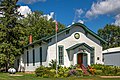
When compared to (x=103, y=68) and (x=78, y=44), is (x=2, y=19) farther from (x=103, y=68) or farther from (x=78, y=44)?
(x=103, y=68)

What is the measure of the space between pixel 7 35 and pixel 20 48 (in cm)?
303

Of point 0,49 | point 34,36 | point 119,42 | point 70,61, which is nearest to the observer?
point 70,61

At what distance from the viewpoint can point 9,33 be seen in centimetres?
4247

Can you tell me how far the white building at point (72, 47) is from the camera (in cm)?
3341

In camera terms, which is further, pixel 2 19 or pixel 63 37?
pixel 2 19

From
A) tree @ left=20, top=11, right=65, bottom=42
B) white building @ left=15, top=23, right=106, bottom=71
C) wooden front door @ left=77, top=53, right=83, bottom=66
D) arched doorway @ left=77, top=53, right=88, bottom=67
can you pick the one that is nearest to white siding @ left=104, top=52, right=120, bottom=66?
white building @ left=15, top=23, right=106, bottom=71

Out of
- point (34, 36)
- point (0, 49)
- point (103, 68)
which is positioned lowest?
point (103, 68)

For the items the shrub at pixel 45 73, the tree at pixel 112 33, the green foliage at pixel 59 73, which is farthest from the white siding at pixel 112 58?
the tree at pixel 112 33

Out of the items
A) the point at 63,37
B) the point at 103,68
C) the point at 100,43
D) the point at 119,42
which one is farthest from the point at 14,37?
the point at 119,42

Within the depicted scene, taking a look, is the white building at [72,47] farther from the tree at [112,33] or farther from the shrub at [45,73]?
the tree at [112,33]

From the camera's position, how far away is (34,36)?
63.0 metres

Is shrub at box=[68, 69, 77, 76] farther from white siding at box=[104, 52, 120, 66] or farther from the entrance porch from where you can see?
white siding at box=[104, 52, 120, 66]

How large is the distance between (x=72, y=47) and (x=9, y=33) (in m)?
13.1

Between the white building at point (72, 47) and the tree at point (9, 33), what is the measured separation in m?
6.07
